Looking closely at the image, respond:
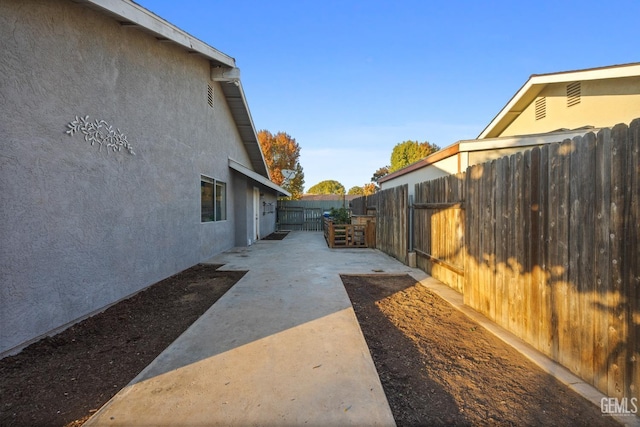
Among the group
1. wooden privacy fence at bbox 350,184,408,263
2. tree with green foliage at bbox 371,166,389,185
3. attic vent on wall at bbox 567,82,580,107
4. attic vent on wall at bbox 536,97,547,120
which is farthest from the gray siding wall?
tree with green foliage at bbox 371,166,389,185

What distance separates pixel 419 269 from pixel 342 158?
20.6m

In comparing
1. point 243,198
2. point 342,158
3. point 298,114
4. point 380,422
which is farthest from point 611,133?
point 342,158

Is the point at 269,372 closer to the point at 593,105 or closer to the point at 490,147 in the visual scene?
the point at 490,147

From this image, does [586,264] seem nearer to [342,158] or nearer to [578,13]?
[578,13]

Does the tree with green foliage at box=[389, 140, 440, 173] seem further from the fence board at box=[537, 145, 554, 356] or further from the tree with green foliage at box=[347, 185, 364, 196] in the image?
the fence board at box=[537, 145, 554, 356]

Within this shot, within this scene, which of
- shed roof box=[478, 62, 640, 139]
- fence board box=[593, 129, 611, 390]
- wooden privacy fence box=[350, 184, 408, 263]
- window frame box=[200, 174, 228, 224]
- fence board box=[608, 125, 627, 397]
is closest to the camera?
fence board box=[608, 125, 627, 397]

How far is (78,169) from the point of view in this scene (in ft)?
12.9

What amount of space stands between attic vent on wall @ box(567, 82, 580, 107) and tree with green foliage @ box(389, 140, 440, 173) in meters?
24.7

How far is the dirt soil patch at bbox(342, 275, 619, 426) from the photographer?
6.76 ft

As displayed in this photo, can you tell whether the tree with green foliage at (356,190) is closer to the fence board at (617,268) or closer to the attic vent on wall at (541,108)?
the attic vent on wall at (541,108)

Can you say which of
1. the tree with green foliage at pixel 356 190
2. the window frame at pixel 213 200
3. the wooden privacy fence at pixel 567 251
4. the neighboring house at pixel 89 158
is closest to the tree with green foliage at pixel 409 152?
the tree with green foliage at pixel 356 190

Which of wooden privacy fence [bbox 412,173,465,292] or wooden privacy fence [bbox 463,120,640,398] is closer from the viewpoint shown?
wooden privacy fence [bbox 463,120,640,398]

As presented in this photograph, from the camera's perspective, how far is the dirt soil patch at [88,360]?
86.4 inches

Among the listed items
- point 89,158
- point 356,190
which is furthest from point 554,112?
point 356,190
